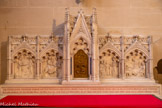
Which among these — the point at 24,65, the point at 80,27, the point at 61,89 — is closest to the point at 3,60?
the point at 24,65

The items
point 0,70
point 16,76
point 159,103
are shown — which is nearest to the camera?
point 159,103

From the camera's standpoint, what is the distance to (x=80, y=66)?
3982mm

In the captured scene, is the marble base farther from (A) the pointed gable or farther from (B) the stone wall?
(A) the pointed gable

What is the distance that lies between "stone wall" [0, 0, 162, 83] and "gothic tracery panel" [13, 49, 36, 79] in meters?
0.87

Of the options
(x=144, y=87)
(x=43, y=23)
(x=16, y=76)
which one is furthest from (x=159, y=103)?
(x=43, y=23)

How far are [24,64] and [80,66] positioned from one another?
162 cm

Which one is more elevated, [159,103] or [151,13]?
[151,13]

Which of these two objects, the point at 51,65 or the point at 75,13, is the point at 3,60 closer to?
the point at 51,65

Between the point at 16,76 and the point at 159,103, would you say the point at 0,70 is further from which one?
the point at 159,103

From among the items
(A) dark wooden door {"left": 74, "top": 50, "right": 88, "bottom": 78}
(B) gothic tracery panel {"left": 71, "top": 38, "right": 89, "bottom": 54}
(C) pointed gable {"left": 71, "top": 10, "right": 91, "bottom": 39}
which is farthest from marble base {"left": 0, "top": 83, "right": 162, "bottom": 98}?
(C) pointed gable {"left": 71, "top": 10, "right": 91, "bottom": 39}

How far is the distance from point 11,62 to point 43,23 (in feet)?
5.29

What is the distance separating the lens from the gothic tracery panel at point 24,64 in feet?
Result: 13.4

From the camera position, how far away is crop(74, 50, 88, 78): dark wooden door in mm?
3967

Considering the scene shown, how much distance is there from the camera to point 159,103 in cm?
295
